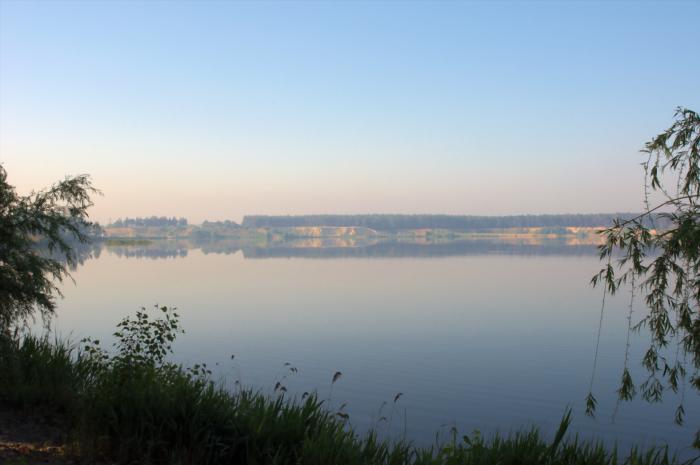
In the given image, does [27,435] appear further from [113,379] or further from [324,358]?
[324,358]

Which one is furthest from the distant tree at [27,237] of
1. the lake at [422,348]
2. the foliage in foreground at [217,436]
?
the lake at [422,348]

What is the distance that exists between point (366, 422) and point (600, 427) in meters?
6.58

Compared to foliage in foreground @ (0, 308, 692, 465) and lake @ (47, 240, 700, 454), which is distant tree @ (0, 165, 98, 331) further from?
lake @ (47, 240, 700, 454)

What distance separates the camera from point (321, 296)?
50156 millimetres

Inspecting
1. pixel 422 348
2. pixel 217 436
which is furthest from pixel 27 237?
pixel 422 348

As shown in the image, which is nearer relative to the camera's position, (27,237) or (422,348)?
(27,237)

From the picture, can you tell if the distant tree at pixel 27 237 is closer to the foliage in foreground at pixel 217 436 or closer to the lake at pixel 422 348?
the foliage in foreground at pixel 217 436

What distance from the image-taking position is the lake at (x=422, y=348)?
59.8 ft

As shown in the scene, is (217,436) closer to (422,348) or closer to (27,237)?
(27,237)

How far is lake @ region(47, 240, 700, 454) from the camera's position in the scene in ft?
59.8

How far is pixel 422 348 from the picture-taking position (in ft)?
92.8

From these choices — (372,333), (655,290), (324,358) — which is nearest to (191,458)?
(655,290)

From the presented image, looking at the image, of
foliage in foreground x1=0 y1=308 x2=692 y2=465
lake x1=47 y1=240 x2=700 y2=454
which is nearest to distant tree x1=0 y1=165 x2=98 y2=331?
foliage in foreground x1=0 y1=308 x2=692 y2=465

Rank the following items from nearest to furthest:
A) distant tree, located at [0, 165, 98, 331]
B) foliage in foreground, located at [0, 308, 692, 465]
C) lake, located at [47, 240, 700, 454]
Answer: foliage in foreground, located at [0, 308, 692, 465]
distant tree, located at [0, 165, 98, 331]
lake, located at [47, 240, 700, 454]
